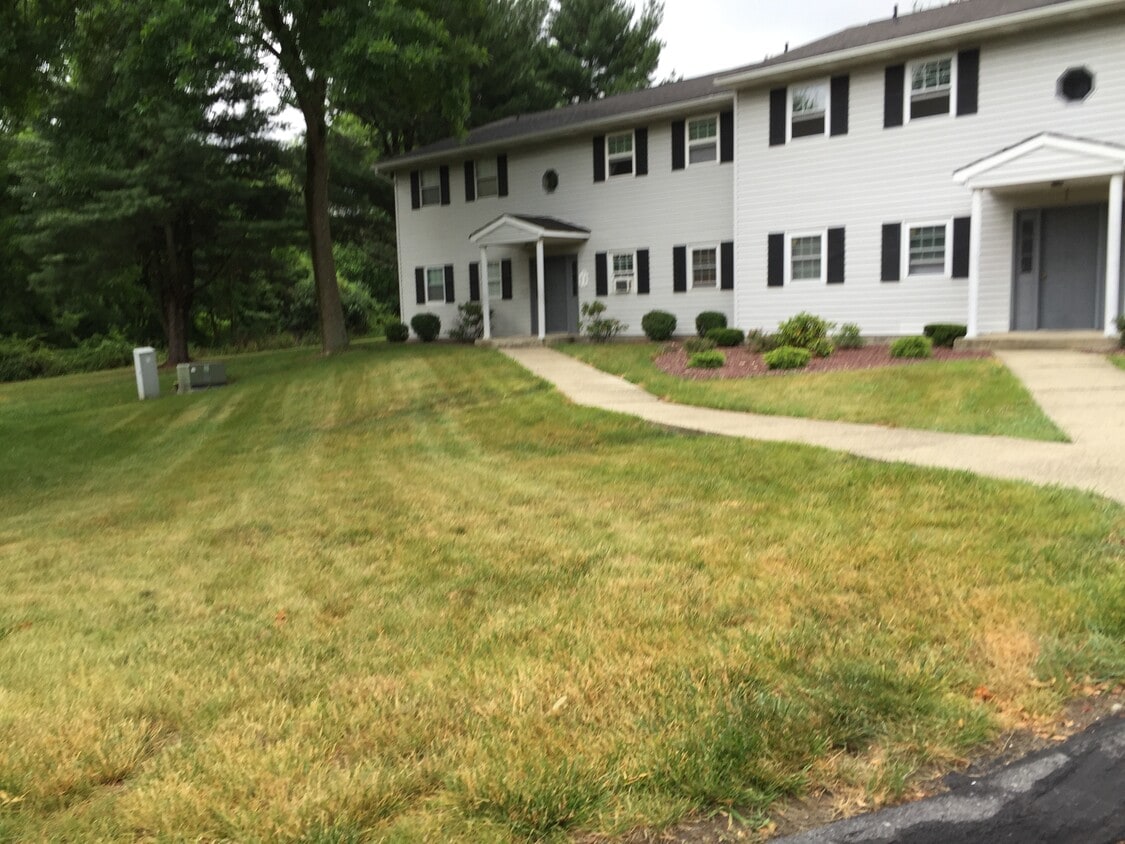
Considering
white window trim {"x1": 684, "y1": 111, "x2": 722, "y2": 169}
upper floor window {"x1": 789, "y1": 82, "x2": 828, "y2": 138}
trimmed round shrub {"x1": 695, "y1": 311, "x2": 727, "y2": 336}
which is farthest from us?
white window trim {"x1": 684, "y1": 111, "x2": 722, "y2": 169}

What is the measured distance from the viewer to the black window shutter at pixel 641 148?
21078mm

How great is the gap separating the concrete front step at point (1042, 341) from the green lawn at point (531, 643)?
901 centimetres

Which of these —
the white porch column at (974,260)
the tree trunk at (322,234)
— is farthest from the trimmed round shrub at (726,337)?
the tree trunk at (322,234)

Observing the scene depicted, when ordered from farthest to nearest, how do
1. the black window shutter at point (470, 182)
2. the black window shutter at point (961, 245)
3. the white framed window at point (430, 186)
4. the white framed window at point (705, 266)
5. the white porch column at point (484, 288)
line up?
the white framed window at point (430, 186) < the black window shutter at point (470, 182) < the white porch column at point (484, 288) < the white framed window at point (705, 266) < the black window shutter at point (961, 245)

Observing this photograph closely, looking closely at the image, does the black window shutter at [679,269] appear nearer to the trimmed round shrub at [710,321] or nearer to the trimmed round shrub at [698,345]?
the trimmed round shrub at [710,321]

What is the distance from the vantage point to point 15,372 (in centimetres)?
3070

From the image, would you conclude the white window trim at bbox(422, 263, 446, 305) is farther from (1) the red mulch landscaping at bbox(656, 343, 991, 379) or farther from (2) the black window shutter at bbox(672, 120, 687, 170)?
(1) the red mulch landscaping at bbox(656, 343, 991, 379)

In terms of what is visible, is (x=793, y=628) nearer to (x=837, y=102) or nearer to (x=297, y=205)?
(x=837, y=102)

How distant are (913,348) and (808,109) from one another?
244 inches

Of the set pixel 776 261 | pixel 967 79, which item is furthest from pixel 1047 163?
pixel 776 261

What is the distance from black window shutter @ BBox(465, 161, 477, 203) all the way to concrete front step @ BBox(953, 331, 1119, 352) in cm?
1441

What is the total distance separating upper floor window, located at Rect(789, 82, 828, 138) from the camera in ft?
57.5

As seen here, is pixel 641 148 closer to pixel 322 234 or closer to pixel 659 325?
pixel 659 325

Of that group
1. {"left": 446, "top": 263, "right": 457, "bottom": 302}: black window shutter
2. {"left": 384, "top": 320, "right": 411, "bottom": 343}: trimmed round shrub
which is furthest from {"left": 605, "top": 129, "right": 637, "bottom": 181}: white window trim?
{"left": 384, "top": 320, "right": 411, "bottom": 343}: trimmed round shrub
